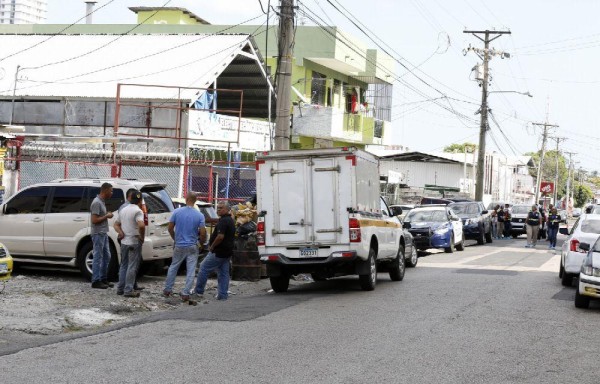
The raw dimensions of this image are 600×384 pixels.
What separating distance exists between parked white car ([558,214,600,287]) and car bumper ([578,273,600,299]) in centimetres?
291

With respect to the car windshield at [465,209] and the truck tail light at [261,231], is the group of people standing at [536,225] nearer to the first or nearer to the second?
the car windshield at [465,209]

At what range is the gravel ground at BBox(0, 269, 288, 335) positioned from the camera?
13156 millimetres

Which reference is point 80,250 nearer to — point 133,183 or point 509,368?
point 133,183

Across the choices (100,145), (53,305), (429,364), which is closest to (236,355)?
(429,364)

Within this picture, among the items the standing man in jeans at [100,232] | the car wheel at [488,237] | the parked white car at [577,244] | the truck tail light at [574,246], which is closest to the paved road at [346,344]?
the parked white car at [577,244]

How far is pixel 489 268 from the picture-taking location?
25.1 m

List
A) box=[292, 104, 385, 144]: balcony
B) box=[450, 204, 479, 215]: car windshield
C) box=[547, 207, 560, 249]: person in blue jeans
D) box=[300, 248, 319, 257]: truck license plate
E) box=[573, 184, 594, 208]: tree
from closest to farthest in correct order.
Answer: box=[300, 248, 319, 257]: truck license plate → box=[547, 207, 560, 249]: person in blue jeans → box=[450, 204, 479, 215]: car windshield → box=[292, 104, 385, 144]: balcony → box=[573, 184, 594, 208]: tree

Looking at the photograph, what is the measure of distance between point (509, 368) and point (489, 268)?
15.4m

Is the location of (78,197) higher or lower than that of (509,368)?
higher

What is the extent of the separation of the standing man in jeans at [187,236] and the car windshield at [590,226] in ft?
28.5

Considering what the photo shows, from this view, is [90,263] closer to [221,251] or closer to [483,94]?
[221,251]

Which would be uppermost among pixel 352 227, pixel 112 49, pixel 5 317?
pixel 112 49

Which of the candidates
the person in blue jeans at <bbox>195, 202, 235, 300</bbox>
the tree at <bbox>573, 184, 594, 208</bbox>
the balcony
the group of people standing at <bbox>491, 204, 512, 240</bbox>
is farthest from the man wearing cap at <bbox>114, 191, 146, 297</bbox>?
the tree at <bbox>573, 184, 594, 208</bbox>

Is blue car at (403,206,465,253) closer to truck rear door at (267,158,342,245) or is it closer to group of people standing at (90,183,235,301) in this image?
truck rear door at (267,158,342,245)
